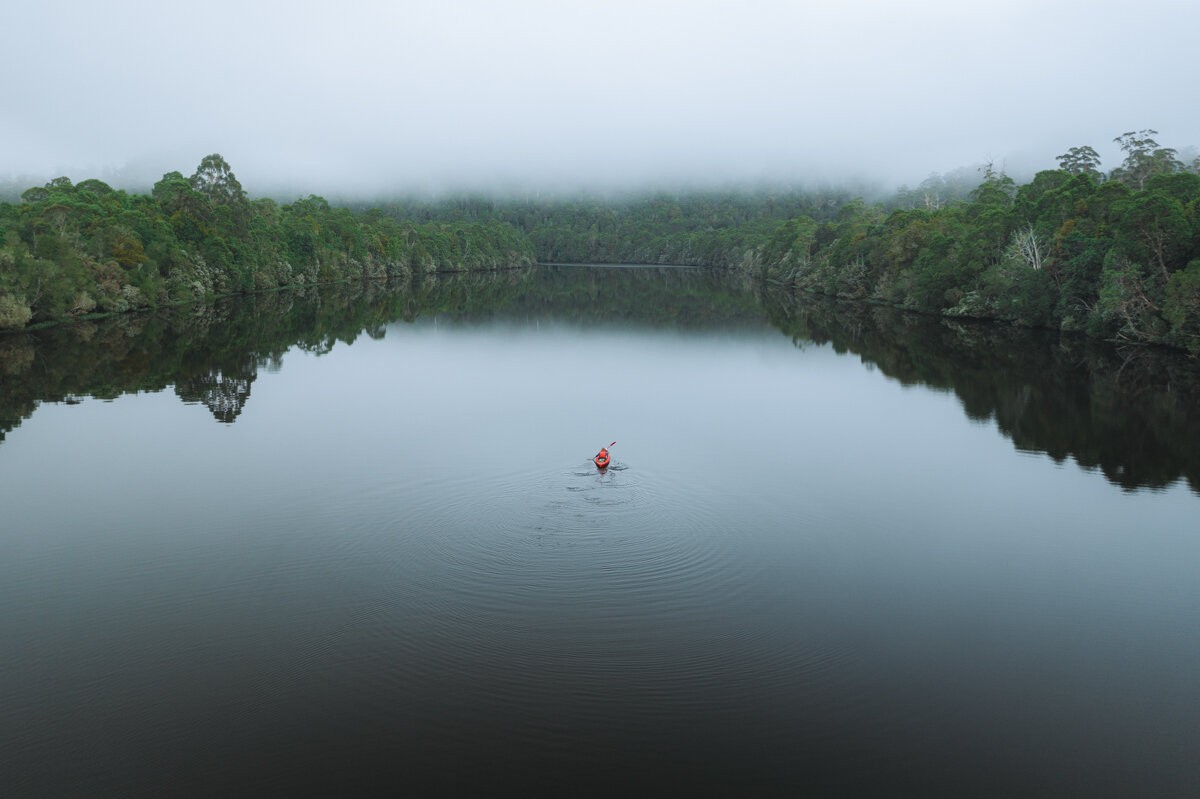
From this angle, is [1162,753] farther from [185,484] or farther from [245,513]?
[185,484]

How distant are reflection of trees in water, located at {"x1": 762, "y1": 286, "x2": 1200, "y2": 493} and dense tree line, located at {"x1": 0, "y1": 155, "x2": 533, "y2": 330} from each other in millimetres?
51536

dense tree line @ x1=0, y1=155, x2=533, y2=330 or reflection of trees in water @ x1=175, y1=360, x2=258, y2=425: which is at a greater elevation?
dense tree line @ x1=0, y1=155, x2=533, y2=330

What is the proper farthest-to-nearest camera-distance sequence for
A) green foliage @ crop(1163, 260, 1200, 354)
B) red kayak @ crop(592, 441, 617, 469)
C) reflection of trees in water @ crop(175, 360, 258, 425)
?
green foliage @ crop(1163, 260, 1200, 354) < reflection of trees in water @ crop(175, 360, 258, 425) < red kayak @ crop(592, 441, 617, 469)

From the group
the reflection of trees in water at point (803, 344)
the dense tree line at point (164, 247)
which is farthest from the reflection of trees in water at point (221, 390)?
the dense tree line at point (164, 247)

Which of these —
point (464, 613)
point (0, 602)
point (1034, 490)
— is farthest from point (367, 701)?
point (1034, 490)

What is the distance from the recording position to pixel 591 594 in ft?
55.0

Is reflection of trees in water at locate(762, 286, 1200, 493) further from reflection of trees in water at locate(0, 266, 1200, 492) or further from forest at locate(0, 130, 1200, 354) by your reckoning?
forest at locate(0, 130, 1200, 354)

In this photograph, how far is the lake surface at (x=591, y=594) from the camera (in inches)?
471

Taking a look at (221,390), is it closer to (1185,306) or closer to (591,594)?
(591,594)

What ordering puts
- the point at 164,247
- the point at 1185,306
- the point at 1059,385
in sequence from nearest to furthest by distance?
the point at 1059,385
the point at 1185,306
the point at 164,247

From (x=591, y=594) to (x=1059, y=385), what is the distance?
34.2 m

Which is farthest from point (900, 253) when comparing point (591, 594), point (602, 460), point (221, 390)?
point (591, 594)

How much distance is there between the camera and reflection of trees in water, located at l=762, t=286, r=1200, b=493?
29.5 m

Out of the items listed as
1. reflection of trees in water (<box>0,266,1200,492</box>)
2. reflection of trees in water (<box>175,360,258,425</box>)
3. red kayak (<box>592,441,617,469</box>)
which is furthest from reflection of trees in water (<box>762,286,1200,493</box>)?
reflection of trees in water (<box>175,360,258,425</box>)
